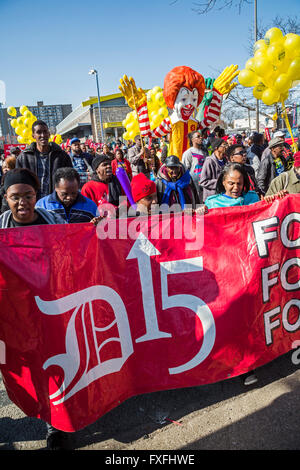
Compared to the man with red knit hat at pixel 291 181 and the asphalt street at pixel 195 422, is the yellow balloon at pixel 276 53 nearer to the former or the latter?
the man with red knit hat at pixel 291 181

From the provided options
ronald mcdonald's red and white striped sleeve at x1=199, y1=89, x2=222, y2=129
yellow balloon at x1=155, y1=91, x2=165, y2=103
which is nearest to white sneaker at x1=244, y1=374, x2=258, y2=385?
ronald mcdonald's red and white striped sleeve at x1=199, y1=89, x2=222, y2=129

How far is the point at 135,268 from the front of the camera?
8.61ft

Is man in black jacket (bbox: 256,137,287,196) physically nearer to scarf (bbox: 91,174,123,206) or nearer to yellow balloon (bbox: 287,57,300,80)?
yellow balloon (bbox: 287,57,300,80)

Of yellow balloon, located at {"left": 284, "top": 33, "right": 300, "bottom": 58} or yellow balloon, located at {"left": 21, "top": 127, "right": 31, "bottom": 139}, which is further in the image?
yellow balloon, located at {"left": 21, "top": 127, "right": 31, "bottom": 139}

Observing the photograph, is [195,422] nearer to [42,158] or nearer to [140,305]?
[140,305]

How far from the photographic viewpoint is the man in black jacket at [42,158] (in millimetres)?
4254

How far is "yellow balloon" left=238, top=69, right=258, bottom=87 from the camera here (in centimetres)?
781

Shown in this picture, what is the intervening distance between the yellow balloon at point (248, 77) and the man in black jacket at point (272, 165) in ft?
8.75

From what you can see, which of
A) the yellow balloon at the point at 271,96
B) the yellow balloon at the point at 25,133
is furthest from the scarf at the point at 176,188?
the yellow balloon at the point at 25,133

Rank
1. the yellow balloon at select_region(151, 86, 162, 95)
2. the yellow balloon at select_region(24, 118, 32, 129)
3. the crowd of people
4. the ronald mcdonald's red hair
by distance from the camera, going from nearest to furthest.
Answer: the crowd of people < the ronald mcdonald's red hair < the yellow balloon at select_region(151, 86, 162, 95) < the yellow balloon at select_region(24, 118, 32, 129)

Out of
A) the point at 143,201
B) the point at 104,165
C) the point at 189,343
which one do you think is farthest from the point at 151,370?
the point at 104,165

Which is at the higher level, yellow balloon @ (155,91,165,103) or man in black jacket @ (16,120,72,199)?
yellow balloon @ (155,91,165,103)

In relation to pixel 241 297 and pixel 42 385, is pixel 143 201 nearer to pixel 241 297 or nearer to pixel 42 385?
pixel 241 297

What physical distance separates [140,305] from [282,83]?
6602 mm
